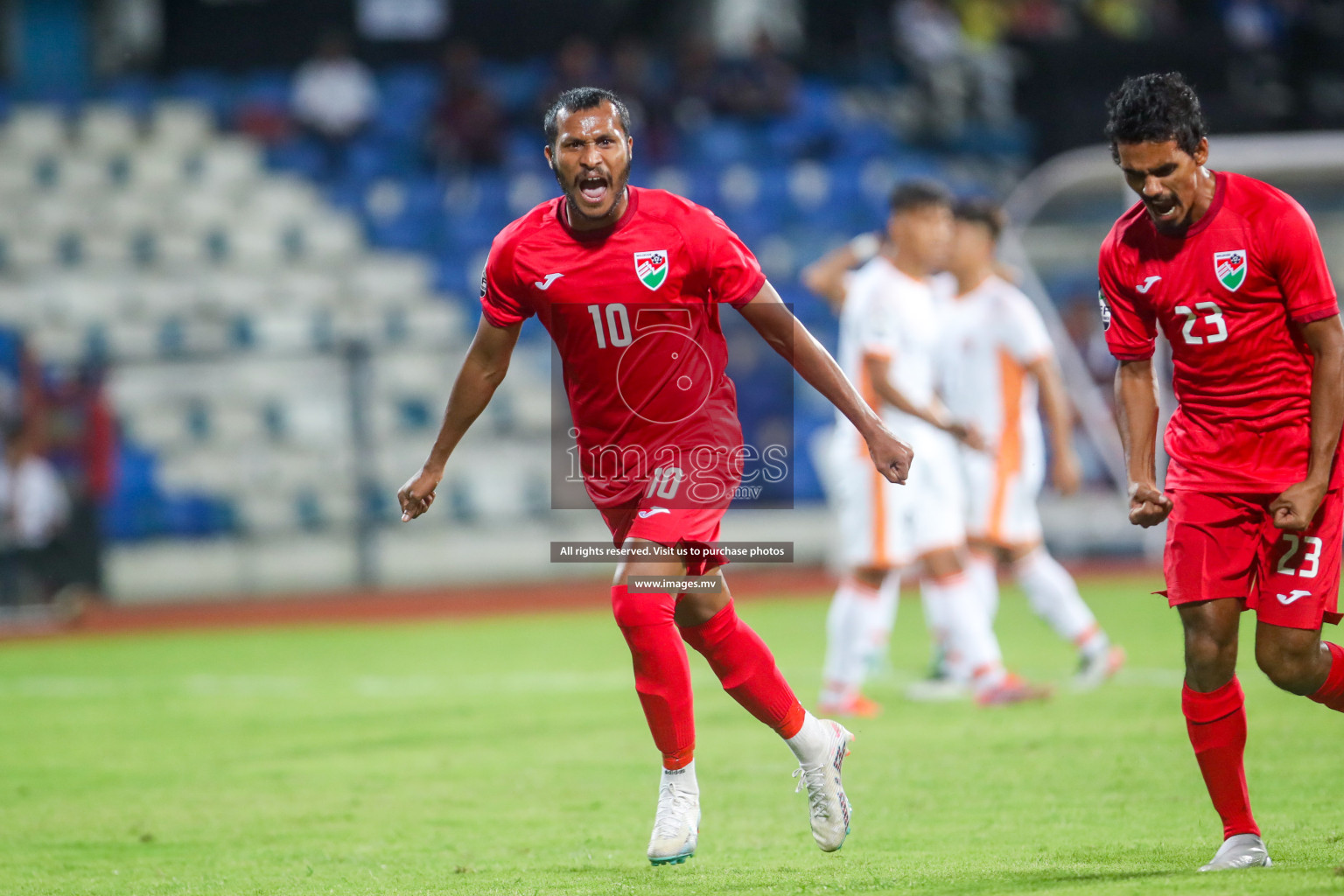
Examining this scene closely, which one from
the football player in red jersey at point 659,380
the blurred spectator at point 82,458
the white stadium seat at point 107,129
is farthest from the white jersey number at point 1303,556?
the white stadium seat at point 107,129

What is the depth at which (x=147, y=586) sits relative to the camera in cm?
1579

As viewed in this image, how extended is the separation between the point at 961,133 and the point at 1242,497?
16.1 metres

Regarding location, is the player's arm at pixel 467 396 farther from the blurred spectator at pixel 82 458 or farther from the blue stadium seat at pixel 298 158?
the blue stadium seat at pixel 298 158

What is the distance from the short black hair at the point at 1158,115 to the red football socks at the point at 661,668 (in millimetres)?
2023

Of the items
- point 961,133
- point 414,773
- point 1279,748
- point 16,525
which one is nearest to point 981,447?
point 1279,748

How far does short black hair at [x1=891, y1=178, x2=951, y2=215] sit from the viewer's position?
845 centimetres

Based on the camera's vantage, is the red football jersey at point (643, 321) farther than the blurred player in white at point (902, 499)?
No

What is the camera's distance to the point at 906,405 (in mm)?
8078

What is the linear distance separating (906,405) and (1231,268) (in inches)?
140

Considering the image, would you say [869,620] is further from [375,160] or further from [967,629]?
[375,160]

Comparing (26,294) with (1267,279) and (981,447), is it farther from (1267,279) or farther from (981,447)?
(1267,279)

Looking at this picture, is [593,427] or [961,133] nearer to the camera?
[593,427]

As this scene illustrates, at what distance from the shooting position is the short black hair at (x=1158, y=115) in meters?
4.44

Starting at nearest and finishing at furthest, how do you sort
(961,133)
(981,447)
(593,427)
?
(593,427), (981,447), (961,133)
